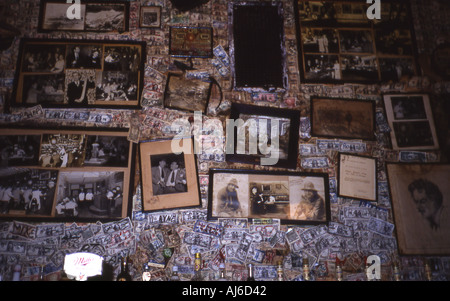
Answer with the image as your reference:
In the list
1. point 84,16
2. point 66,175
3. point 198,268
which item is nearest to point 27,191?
point 66,175

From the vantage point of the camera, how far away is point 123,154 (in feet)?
9.58

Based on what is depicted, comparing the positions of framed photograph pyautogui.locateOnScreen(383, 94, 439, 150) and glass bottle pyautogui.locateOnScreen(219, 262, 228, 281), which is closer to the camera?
glass bottle pyautogui.locateOnScreen(219, 262, 228, 281)

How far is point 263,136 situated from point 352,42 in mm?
1509

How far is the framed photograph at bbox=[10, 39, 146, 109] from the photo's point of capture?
3.01 metres

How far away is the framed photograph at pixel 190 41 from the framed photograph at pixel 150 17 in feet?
0.61

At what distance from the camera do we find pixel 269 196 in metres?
2.95

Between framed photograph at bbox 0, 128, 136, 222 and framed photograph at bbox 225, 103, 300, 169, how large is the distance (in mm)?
1050

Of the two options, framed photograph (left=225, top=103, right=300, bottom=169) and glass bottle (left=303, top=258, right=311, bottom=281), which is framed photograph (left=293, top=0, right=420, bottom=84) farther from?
glass bottle (left=303, top=258, right=311, bottom=281)

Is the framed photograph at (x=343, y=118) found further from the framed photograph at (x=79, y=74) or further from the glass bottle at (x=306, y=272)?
the framed photograph at (x=79, y=74)

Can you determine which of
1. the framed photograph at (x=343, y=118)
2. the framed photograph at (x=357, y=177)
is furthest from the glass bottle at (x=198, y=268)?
the framed photograph at (x=343, y=118)

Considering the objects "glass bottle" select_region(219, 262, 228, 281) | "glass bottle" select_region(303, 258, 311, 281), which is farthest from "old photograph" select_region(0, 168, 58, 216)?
"glass bottle" select_region(303, 258, 311, 281)
